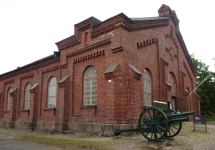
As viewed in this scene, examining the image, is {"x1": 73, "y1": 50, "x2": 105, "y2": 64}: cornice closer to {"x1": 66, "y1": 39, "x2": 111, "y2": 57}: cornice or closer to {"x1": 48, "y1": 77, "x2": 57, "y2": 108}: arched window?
{"x1": 66, "y1": 39, "x2": 111, "y2": 57}: cornice

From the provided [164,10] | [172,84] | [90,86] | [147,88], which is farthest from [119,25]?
[172,84]

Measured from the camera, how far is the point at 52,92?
1566 cm

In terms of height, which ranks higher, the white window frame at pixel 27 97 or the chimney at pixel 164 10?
the chimney at pixel 164 10

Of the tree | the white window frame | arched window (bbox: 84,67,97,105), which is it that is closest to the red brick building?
arched window (bbox: 84,67,97,105)

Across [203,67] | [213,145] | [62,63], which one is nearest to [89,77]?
[62,63]

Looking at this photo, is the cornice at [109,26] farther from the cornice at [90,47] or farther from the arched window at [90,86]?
the arched window at [90,86]

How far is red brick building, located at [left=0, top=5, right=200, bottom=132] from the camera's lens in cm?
1041

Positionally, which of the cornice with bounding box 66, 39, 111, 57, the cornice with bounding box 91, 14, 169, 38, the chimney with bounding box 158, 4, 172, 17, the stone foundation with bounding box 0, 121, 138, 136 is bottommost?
the stone foundation with bounding box 0, 121, 138, 136

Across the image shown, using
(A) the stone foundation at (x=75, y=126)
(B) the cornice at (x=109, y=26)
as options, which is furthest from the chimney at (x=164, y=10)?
(A) the stone foundation at (x=75, y=126)

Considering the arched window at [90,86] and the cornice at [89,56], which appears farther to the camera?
the arched window at [90,86]

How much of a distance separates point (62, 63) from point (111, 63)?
191 inches

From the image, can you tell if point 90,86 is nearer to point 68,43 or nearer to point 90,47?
point 90,47

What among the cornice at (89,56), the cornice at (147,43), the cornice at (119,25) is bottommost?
the cornice at (89,56)

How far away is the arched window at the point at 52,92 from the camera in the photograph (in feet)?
50.2
